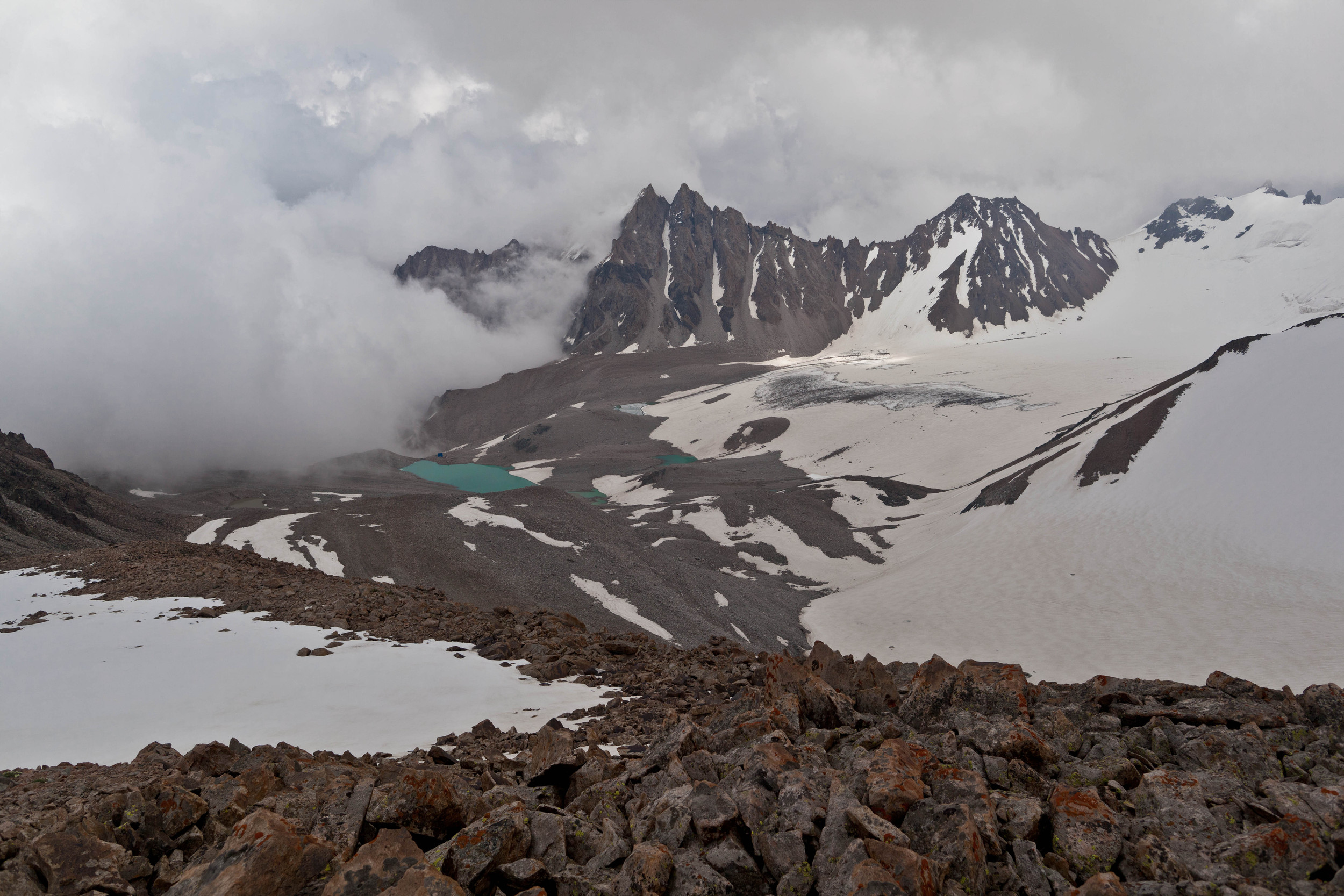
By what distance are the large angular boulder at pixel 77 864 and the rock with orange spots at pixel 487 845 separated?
224 centimetres

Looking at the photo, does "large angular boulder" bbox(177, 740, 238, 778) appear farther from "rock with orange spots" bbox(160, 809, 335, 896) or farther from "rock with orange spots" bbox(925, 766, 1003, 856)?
"rock with orange spots" bbox(925, 766, 1003, 856)

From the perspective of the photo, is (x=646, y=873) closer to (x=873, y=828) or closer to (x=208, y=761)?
(x=873, y=828)

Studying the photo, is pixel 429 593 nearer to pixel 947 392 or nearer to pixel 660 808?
pixel 660 808

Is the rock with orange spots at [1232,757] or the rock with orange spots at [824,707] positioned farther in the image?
the rock with orange spots at [824,707]

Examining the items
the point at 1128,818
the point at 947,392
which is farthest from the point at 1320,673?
the point at 947,392

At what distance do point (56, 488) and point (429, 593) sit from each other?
49.9 m

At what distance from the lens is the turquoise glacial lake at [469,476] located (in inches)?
4213

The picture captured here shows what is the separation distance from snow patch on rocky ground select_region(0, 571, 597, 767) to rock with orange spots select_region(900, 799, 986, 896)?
6520 mm

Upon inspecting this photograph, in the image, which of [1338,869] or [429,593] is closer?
[1338,869]

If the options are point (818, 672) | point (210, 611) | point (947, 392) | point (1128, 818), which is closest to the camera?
point (1128, 818)

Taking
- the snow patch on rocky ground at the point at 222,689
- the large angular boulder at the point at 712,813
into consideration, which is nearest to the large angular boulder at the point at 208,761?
the snow patch on rocky ground at the point at 222,689

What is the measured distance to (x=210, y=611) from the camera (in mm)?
14578

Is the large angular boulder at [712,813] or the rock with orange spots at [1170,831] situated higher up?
the large angular boulder at [712,813]

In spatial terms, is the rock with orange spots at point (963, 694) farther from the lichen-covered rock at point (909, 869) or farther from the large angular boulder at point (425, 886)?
the large angular boulder at point (425, 886)
